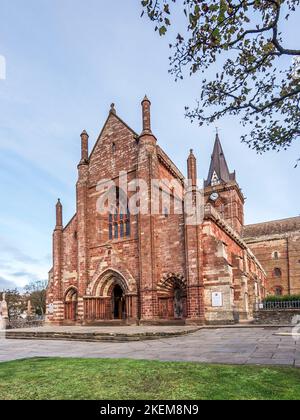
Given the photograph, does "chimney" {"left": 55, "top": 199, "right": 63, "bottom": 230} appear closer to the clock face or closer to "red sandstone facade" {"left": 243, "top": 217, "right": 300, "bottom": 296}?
the clock face

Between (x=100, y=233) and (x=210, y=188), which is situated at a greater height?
(x=210, y=188)

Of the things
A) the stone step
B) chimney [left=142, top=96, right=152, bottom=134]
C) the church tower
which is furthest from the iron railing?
the church tower

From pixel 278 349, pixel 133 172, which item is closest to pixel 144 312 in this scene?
pixel 133 172

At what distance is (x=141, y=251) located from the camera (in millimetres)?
22109

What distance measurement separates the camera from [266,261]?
53.7 m

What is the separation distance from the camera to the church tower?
54.5m

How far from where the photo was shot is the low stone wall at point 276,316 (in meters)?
20.0

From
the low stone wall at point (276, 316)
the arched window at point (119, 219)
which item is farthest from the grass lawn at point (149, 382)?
the arched window at point (119, 219)

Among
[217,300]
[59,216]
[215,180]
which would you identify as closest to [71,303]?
[59,216]

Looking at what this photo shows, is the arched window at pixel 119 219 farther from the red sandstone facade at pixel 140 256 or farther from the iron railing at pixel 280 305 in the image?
the iron railing at pixel 280 305

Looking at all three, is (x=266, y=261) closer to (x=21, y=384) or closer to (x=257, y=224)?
(x=257, y=224)

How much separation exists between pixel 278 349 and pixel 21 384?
6810 mm

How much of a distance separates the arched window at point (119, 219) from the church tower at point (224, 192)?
2987 cm

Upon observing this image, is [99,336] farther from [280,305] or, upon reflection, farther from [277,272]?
[277,272]
